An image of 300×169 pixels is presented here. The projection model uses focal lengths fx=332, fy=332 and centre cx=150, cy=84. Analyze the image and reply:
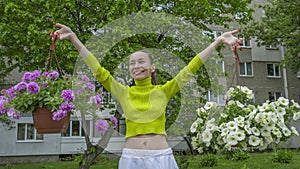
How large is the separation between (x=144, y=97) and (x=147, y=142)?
0.29 meters

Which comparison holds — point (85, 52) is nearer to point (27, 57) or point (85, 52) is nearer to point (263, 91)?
point (27, 57)

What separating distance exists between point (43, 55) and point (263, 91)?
1497 cm

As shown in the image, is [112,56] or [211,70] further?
[211,70]

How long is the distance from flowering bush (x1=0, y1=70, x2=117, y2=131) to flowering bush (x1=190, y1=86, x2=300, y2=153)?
1158 mm

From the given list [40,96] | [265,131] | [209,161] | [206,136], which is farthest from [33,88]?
[209,161]

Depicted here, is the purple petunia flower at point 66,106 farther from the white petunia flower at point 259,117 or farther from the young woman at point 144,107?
the white petunia flower at point 259,117

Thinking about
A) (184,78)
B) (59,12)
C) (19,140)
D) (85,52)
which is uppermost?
(59,12)

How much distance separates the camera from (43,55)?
7984 mm

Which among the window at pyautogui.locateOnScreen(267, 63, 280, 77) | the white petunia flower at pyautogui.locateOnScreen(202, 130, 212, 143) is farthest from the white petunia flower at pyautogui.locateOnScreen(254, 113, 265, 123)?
the window at pyautogui.locateOnScreen(267, 63, 280, 77)

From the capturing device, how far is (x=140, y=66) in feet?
7.18

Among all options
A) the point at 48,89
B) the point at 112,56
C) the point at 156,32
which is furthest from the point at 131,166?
the point at 156,32

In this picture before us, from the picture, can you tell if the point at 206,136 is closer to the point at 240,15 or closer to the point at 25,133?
the point at 240,15

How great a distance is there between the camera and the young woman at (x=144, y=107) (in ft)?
6.70

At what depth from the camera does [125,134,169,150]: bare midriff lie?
2053 mm
